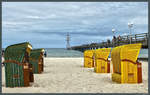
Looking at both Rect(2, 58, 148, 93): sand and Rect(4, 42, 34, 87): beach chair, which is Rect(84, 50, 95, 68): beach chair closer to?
Rect(2, 58, 148, 93): sand

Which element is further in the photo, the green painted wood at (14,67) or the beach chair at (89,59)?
the beach chair at (89,59)

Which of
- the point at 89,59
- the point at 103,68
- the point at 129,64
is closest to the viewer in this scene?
the point at 129,64

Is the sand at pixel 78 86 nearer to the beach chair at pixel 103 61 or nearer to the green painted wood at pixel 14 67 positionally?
the green painted wood at pixel 14 67

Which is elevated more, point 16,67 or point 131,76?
point 16,67

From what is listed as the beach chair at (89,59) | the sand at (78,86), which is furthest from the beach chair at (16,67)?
the beach chair at (89,59)

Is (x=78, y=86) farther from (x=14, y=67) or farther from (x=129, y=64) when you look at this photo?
(x=14, y=67)

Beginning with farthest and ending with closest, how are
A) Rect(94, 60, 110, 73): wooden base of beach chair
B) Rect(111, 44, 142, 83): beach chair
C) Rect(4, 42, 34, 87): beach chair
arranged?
Rect(94, 60, 110, 73): wooden base of beach chair, Rect(111, 44, 142, 83): beach chair, Rect(4, 42, 34, 87): beach chair

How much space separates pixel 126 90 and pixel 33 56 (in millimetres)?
6622

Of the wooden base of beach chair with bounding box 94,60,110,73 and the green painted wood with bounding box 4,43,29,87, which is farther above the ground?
the green painted wood with bounding box 4,43,29,87

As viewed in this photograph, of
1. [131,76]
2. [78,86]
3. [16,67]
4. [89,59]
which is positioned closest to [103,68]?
[131,76]

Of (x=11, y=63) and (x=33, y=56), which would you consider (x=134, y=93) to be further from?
(x=33, y=56)

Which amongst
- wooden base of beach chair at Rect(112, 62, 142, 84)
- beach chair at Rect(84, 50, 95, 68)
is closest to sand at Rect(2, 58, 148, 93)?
wooden base of beach chair at Rect(112, 62, 142, 84)

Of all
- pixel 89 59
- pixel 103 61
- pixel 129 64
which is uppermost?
pixel 129 64

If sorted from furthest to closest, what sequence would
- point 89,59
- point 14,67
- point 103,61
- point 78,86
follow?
point 89,59, point 103,61, point 78,86, point 14,67
